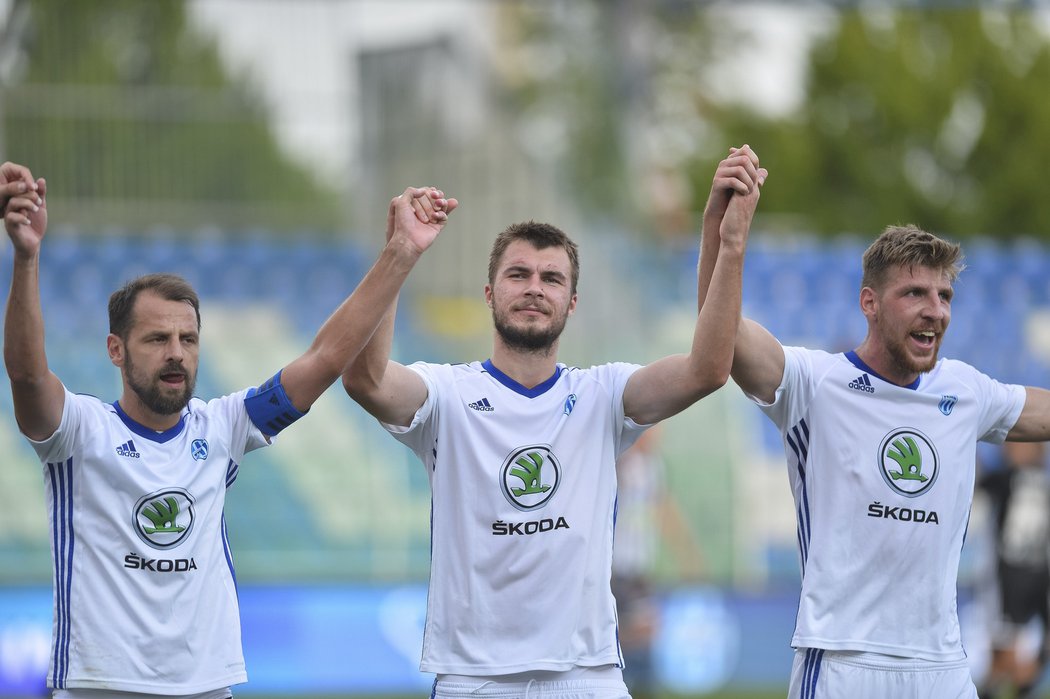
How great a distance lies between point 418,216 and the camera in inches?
188

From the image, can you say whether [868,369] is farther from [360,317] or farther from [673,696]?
[673,696]

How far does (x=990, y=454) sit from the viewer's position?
14797 millimetres

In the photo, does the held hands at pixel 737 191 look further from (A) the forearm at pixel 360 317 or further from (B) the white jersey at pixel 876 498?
(A) the forearm at pixel 360 317

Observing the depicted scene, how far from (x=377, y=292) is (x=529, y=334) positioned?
56cm

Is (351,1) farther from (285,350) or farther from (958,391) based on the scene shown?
(958,391)

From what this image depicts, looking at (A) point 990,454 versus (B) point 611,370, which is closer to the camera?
(B) point 611,370

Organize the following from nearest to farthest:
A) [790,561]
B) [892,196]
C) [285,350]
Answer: [790,561], [285,350], [892,196]

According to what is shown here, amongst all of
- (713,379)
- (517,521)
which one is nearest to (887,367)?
(713,379)

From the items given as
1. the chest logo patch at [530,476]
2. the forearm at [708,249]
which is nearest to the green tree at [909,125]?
the forearm at [708,249]

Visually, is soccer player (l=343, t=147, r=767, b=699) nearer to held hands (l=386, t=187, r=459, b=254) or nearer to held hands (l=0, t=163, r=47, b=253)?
held hands (l=386, t=187, r=459, b=254)

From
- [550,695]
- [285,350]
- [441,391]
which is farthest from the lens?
[285,350]

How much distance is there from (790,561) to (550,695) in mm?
9814

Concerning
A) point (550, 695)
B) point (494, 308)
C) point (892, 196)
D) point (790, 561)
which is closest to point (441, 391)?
point (494, 308)

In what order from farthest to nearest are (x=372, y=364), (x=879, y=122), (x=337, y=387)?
(x=879, y=122)
(x=337, y=387)
(x=372, y=364)
